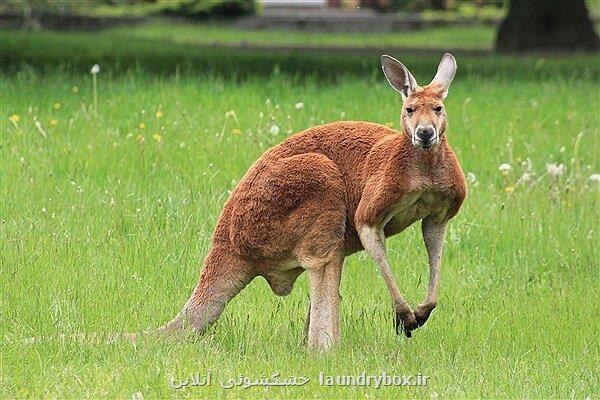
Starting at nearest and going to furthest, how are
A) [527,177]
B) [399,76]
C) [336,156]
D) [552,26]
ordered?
1. [399,76]
2. [336,156]
3. [527,177]
4. [552,26]

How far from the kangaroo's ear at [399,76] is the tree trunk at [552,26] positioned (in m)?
14.3

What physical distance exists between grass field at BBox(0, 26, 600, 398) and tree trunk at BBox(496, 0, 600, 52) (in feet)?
20.1

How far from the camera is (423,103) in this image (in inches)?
220

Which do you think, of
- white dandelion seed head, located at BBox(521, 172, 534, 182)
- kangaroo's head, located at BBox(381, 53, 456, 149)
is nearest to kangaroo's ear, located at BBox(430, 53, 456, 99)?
kangaroo's head, located at BBox(381, 53, 456, 149)

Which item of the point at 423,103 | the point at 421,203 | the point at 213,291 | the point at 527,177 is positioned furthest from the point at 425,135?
the point at 527,177

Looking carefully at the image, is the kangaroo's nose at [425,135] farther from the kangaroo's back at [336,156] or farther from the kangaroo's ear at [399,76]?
the kangaroo's back at [336,156]

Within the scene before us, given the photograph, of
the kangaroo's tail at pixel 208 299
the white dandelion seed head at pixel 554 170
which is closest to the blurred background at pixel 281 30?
the white dandelion seed head at pixel 554 170

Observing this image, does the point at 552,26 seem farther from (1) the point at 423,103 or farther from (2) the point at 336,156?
(1) the point at 423,103

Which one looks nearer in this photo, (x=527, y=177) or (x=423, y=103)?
(x=423, y=103)

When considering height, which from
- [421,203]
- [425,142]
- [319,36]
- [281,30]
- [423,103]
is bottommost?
[281,30]

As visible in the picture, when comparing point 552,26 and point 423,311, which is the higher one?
point 423,311

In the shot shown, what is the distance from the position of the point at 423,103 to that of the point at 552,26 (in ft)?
48.3

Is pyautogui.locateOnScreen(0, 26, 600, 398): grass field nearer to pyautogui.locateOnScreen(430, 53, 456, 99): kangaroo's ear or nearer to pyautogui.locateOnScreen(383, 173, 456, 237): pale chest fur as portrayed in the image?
pyautogui.locateOnScreen(383, 173, 456, 237): pale chest fur

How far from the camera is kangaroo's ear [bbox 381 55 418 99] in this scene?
226 inches
